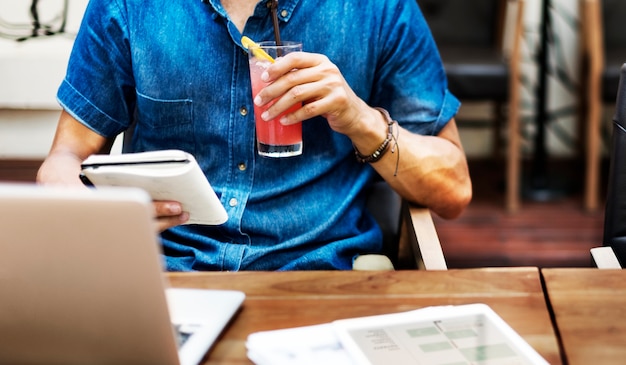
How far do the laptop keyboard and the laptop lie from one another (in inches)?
1.7

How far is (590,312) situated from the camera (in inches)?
35.2

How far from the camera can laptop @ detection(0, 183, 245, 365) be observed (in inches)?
24.3

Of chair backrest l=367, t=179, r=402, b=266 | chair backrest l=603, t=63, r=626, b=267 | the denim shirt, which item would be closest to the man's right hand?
the denim shirt

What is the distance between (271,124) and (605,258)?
0.52 meters

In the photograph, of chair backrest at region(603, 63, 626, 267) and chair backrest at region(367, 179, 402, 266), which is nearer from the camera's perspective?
chair backrest at region(603, 63, 626, 267)

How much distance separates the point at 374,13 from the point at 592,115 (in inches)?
84.8

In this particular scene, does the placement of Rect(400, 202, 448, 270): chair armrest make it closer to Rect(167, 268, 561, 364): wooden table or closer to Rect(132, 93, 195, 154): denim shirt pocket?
Rect(167, 268, 561, 364): wooden table

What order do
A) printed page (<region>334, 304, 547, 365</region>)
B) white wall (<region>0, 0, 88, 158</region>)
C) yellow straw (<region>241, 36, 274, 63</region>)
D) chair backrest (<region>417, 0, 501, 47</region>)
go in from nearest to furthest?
printed page (<region>334, 304, 547, 365</region>) → yellow straw (<region>241, 36, 274, 63</region>) → white wall (<region>0, 0, 88, 158</region>) → chair backrest (<region>417, 0, 501, 47</region>)

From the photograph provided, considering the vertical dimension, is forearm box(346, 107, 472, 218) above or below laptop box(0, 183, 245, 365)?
below

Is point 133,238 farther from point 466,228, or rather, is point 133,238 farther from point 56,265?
point 466,228

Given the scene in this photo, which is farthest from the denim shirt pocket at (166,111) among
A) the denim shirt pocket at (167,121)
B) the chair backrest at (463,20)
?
the chair backrest at (463,20)

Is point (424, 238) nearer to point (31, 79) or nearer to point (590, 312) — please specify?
point (590, 312)

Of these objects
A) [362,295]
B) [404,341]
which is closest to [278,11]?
[362,295]

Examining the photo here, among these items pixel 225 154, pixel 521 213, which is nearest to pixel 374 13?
pixel 225 154
